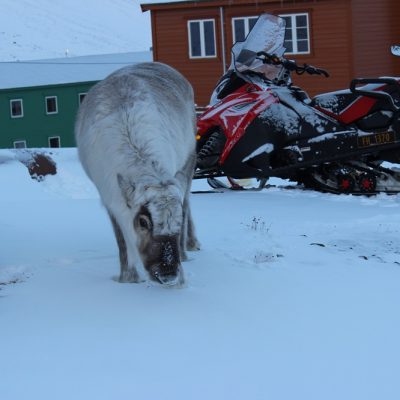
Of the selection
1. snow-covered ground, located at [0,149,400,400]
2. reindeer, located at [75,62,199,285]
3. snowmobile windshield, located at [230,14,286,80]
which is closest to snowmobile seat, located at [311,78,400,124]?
snowmobile windshield, located at [230,14,286,80]

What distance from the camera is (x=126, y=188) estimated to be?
394cm

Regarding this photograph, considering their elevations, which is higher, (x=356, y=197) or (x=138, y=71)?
(x=138, y=71)

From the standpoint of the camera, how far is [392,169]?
874cm

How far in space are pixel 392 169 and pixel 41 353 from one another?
6535 mm

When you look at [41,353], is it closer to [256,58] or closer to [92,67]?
[256,58]

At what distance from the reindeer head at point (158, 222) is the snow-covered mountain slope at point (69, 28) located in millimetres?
91811

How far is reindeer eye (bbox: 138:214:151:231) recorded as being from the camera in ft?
12.7

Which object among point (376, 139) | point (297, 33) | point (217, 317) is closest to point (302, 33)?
point (297, 33)

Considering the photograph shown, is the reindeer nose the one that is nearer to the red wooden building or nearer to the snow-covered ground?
the snow-covered ground

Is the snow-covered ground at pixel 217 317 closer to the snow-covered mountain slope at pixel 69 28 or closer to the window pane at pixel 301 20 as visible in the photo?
the window pane at pixel 301 20

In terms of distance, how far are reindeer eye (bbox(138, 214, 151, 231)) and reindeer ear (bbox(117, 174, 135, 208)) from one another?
0.39 feet

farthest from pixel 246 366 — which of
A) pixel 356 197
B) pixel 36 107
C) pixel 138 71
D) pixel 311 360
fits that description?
pixel 36 107

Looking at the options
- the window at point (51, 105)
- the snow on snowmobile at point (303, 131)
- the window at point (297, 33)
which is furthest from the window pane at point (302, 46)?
the window at point (51, 105)

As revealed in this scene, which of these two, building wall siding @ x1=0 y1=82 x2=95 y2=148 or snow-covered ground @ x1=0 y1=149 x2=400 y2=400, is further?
building wall siding @ x1=0 y1=82 x2=95 y2=148
